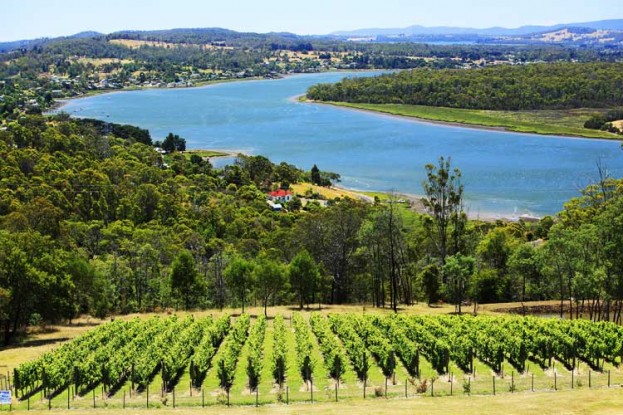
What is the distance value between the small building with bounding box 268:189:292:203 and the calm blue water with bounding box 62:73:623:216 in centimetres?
1397

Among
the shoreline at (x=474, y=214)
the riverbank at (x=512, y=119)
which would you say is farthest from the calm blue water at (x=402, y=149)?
the riverbank at (x=512, y=119)

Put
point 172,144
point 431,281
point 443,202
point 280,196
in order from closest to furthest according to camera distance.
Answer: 1. point 431,281
2. point 443,202
3. point 280,196
4. point 172,144

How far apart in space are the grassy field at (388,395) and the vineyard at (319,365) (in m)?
→ 0.09

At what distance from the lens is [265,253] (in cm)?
5453

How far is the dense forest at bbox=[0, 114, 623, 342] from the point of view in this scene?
4219 cm

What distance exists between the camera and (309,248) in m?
57.4

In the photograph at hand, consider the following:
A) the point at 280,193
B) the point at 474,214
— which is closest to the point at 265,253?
the point at 474,214

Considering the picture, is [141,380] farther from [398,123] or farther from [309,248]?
[398,123]

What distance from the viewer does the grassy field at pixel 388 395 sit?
26.0 metres

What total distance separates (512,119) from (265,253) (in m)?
129

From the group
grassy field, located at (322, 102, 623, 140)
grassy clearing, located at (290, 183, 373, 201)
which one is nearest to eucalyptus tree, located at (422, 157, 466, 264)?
grassy clearing, located at (290, 183, 373, 201)

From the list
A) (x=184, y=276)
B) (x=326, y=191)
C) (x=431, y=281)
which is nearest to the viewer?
(x=184, y=276)

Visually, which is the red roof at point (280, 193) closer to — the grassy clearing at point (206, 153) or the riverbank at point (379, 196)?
the riverbank at point (379, 196)

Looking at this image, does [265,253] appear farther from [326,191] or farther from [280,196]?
[326,191]
